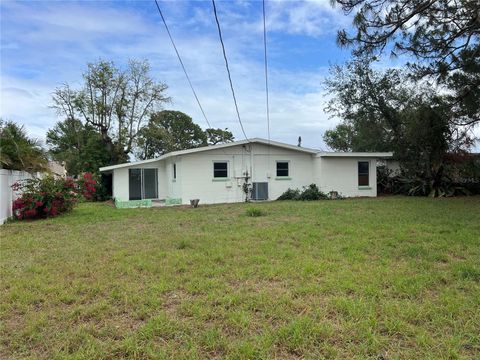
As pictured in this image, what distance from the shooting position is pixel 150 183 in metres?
17.9

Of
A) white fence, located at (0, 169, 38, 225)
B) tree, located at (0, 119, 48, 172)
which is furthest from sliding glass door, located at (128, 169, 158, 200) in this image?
white fence, located at (0, 169, 38, 225)

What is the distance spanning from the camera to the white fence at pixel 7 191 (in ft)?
Answer: 31.0

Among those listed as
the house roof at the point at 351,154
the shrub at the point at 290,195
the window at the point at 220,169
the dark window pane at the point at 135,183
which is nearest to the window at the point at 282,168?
the shrub at the point at 290,195

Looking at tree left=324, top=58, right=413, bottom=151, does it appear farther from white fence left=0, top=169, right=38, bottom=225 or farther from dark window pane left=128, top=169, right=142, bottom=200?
white fence left=0, top=169, right=38, bottom=225

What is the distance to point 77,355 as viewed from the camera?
268 cm

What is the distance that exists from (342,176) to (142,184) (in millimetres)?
10194

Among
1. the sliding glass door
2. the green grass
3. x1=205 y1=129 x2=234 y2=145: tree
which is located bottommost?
the green grass

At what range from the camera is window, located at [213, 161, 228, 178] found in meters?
16.0

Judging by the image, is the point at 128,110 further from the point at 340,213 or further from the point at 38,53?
the point at 340,213

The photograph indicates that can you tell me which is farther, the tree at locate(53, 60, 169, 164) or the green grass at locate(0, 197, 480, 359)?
the tree at locate(53, 60, 169, 164)

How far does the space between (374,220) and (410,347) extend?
629 centimetres

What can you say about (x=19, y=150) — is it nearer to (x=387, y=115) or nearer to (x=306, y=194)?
(x=306, y=194)

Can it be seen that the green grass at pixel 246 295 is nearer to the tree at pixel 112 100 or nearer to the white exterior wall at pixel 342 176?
the white exterior wall at pixel 342 176

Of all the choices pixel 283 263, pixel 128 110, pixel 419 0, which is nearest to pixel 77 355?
pixel 283 263
